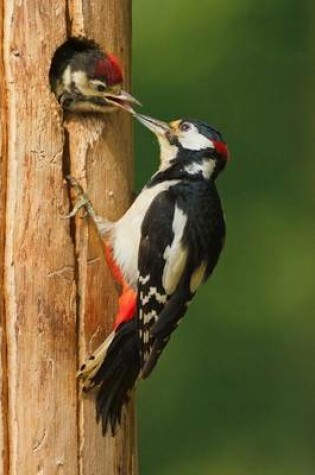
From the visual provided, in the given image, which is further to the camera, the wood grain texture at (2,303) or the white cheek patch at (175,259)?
the white cheek patch at (175,259)

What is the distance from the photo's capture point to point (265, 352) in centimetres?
911

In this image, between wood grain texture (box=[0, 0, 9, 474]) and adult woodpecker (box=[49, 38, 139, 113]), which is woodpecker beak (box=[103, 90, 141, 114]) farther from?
wood grain texture (box=[0, 0, 9, 474])

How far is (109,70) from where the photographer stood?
5.10m

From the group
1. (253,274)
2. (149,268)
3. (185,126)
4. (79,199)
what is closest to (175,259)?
(149,268)

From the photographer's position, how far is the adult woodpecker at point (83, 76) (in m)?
5.06

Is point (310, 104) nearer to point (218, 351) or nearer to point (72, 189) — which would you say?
point (218, 351)

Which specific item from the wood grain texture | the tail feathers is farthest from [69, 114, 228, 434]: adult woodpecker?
the wood grain texture

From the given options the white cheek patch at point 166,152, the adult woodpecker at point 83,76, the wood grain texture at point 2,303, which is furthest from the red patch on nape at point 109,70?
the white cheek patch at point 166,152

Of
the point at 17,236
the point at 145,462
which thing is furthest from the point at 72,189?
the point at 145,462

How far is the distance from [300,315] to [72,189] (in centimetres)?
428

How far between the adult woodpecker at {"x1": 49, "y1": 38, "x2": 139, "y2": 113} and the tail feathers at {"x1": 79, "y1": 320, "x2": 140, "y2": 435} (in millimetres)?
618

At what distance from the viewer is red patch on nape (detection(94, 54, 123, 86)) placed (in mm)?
5074

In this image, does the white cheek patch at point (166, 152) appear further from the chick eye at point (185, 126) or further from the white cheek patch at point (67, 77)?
the white cheek patch at point (67, 77)

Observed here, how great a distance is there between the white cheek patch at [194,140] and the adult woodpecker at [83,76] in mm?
343
